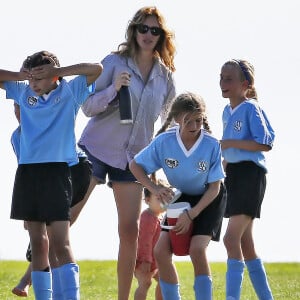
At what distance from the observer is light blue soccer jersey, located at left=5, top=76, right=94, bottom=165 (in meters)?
7.88

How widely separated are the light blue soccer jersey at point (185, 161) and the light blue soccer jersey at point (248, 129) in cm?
91

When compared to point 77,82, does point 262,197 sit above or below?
below

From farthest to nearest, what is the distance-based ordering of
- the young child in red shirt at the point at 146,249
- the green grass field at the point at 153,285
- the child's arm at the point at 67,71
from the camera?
the green grass field at the point at 153,285 → the young child in red shirt at the point at 146,249 → the child's arm at the point at 67,71

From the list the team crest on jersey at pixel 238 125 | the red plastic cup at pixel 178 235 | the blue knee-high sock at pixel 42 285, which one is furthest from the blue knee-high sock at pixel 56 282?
the team crest on jersey at pixel 238 125

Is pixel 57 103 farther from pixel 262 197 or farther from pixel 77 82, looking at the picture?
pixel 262 197

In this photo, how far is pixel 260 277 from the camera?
9.15 m

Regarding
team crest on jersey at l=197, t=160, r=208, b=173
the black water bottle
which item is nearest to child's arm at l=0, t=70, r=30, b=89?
the black water bottle

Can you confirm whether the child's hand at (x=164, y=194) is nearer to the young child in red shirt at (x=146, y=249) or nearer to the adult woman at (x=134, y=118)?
the adult woman at (x=134, y=118)

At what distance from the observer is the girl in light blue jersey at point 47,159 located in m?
7.83

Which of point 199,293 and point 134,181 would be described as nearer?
point 199,293

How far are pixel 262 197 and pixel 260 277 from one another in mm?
636

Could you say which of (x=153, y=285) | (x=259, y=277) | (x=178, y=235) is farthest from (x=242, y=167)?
(x=153, y=285)

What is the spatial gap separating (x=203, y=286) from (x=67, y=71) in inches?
68.5

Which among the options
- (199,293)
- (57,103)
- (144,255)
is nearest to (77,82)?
(57,103)
